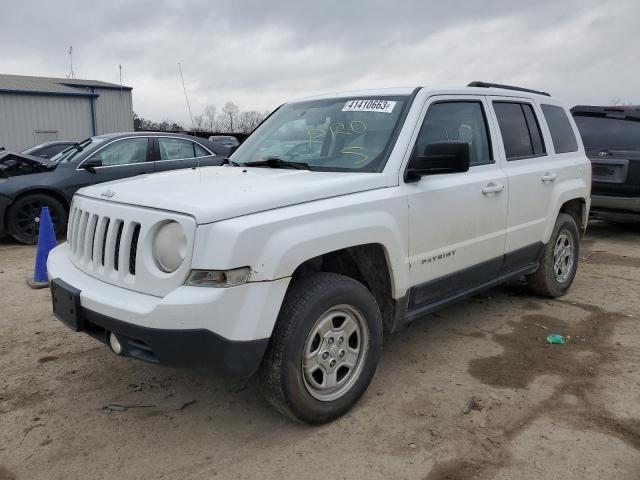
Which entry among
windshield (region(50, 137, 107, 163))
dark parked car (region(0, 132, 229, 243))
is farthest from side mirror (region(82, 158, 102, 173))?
windshield (region(50, 137, 107, 163))

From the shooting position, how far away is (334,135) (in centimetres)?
369

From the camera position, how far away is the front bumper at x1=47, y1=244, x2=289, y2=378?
2.46 metres

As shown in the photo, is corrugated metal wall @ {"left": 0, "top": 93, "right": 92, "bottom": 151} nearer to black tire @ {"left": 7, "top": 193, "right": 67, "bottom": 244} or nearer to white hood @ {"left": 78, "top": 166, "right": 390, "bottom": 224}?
black tire @ {"left": 7, "top": 193, "right": 67, "bottom": 244}

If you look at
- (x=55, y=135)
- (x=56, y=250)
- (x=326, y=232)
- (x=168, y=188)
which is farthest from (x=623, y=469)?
(x=55, y=135)

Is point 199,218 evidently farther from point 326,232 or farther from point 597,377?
point 597,377

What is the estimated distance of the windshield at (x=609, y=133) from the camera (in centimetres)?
776

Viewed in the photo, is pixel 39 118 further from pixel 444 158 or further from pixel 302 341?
pixel 302 341

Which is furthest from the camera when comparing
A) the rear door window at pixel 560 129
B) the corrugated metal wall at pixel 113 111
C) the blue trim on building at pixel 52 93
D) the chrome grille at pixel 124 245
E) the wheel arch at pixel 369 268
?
the corrugated metal wall at pixel 113 111

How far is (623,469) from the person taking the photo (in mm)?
2623

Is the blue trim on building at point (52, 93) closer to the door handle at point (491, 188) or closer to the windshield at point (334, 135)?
the windshield at point (334, 135)

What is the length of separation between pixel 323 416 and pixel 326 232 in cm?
101

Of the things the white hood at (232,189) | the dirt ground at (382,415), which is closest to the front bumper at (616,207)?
the dirt ground at (382,415)

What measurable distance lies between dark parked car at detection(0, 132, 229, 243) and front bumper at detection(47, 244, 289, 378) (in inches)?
189

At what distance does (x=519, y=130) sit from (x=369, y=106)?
1.54m
